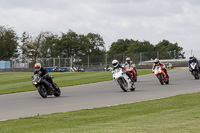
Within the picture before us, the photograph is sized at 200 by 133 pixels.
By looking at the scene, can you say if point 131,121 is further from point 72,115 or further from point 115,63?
point 115,63

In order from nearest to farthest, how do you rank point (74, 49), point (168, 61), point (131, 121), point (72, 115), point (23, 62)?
point (131, 121)
point (72, 115)
point (168, 61)
point (23, 62)
point (74, 49)

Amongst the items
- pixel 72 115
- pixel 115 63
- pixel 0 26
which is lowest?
pixel 72 115

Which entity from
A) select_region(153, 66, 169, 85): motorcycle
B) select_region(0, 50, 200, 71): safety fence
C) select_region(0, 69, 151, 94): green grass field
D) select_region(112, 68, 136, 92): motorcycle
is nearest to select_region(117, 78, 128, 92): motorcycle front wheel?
select_region(112, 68, 136, 92): motorcycle

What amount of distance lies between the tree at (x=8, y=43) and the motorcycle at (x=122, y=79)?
297 ft

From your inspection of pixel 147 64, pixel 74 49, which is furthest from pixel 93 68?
pixel 74 49

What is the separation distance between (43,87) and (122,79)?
3.88m

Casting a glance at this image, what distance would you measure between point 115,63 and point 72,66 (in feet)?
168

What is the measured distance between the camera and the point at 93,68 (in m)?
69.2

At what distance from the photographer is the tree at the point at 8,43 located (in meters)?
110

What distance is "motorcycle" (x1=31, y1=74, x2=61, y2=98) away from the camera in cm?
1856

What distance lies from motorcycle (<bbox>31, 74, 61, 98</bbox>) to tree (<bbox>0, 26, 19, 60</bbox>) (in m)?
91.6

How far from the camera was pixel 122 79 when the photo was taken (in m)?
21.0

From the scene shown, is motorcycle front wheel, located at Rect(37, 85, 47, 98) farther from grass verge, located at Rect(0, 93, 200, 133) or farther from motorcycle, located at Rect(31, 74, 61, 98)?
grass verge, located at Rect(0, 93, 200, 133)

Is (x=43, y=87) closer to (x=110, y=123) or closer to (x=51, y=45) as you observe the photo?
(x=110, y=123)
